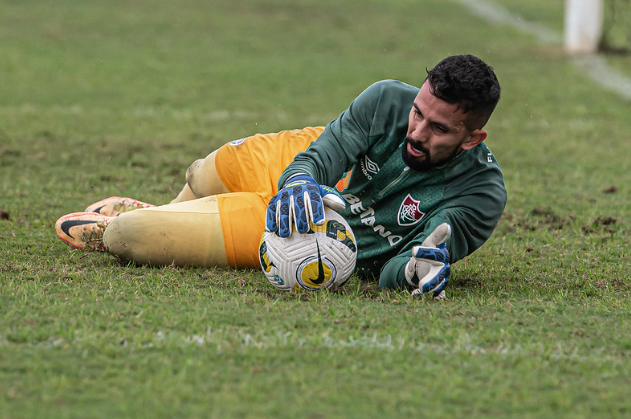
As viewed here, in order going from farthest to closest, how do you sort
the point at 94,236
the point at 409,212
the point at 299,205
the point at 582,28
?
1. the point at 582,28
2. the point at 94,236
3. the point at 409,212
4. the point at 299,205

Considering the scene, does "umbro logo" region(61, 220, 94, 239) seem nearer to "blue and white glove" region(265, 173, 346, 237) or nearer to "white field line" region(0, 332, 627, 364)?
"blue and white glove" region(265, 173, 346, 237)

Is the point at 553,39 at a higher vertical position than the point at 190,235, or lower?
lower

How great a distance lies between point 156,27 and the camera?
1600 cm

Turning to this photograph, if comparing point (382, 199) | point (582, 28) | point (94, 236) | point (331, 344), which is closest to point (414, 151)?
point (382, 199)

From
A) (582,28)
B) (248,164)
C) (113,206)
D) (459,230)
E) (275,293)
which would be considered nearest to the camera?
(275,293)

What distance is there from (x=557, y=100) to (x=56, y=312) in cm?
911

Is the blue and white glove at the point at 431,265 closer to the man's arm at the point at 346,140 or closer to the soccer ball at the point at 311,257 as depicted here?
the soccer ball at the point at 311,257

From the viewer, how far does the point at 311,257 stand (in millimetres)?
3965

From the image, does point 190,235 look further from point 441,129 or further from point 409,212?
point 441,129

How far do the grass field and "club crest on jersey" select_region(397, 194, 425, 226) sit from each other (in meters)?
0.39

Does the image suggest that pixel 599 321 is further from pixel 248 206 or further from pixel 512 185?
pixel 512 185

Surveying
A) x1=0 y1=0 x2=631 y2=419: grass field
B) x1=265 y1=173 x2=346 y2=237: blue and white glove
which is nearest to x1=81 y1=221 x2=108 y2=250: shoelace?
x1=0 y1=0 x2=631 y2=419: grass field

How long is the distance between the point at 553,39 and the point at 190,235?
45.8 feet

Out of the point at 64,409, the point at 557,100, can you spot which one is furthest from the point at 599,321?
the point at 557,100
